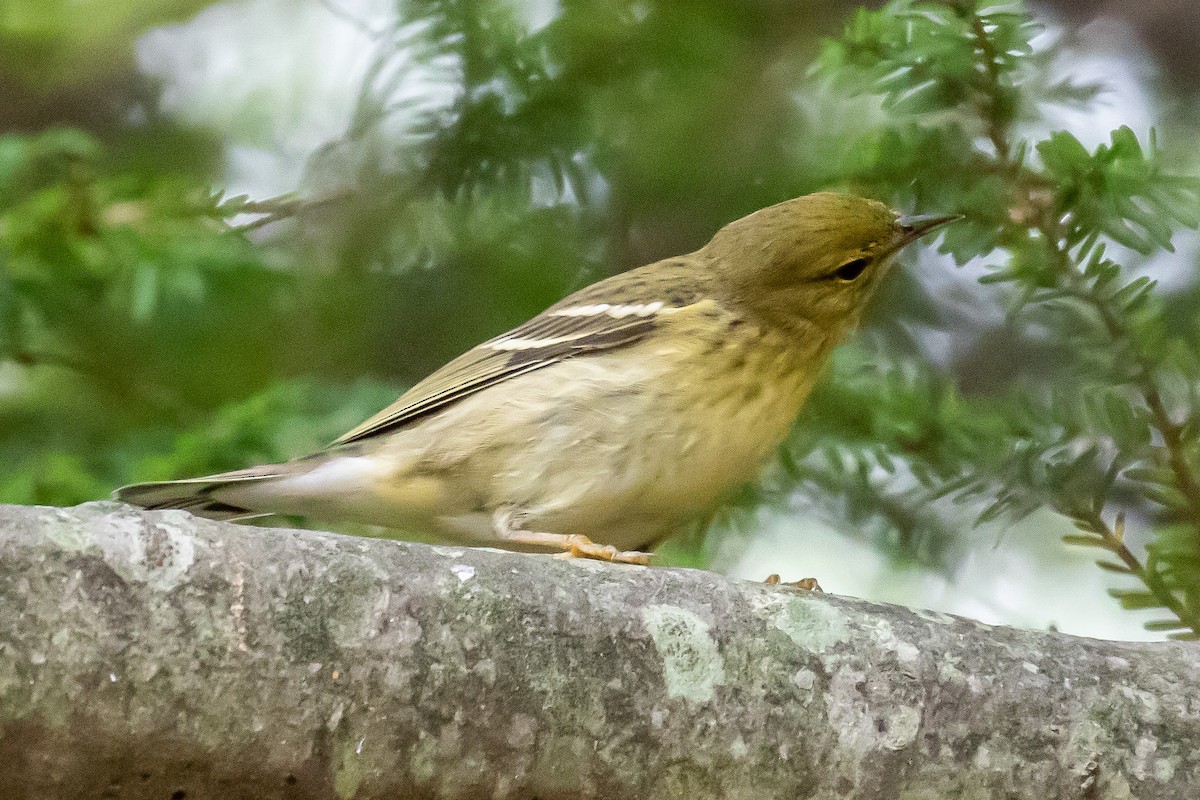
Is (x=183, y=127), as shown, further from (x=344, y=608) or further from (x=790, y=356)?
(x=344, y=608)

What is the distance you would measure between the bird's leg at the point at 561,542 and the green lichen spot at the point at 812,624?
2.82 feet

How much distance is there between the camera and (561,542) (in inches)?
127

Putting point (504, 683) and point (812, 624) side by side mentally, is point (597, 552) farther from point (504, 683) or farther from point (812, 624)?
point (504, 683)

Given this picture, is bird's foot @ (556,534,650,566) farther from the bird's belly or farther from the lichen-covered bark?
the lichen-covered bark

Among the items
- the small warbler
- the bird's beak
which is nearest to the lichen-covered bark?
the small warbler

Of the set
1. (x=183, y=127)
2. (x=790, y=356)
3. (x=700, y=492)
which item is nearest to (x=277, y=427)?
(x=700, y=492)

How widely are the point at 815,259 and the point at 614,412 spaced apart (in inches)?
32.8

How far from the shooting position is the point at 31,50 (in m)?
4.64

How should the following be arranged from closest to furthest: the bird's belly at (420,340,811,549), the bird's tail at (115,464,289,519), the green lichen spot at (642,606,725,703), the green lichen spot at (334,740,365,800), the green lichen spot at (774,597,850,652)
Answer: the green lichen spot at (334,740,365,800), the green lichen spot at (642,606,725,703), the green lichen spot at (774,597,850,652), the bird's tail at (115,464,289,519), the bird's belly at (420,340,811,549)

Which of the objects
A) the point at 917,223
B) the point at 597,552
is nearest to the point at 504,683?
the point at 597,552

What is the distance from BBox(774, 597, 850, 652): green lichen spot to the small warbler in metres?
0.88

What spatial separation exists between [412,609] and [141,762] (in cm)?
43

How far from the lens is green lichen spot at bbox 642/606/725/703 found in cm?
199

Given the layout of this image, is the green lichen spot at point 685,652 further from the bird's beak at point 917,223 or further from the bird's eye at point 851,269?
the bird's eye at point 851,269
